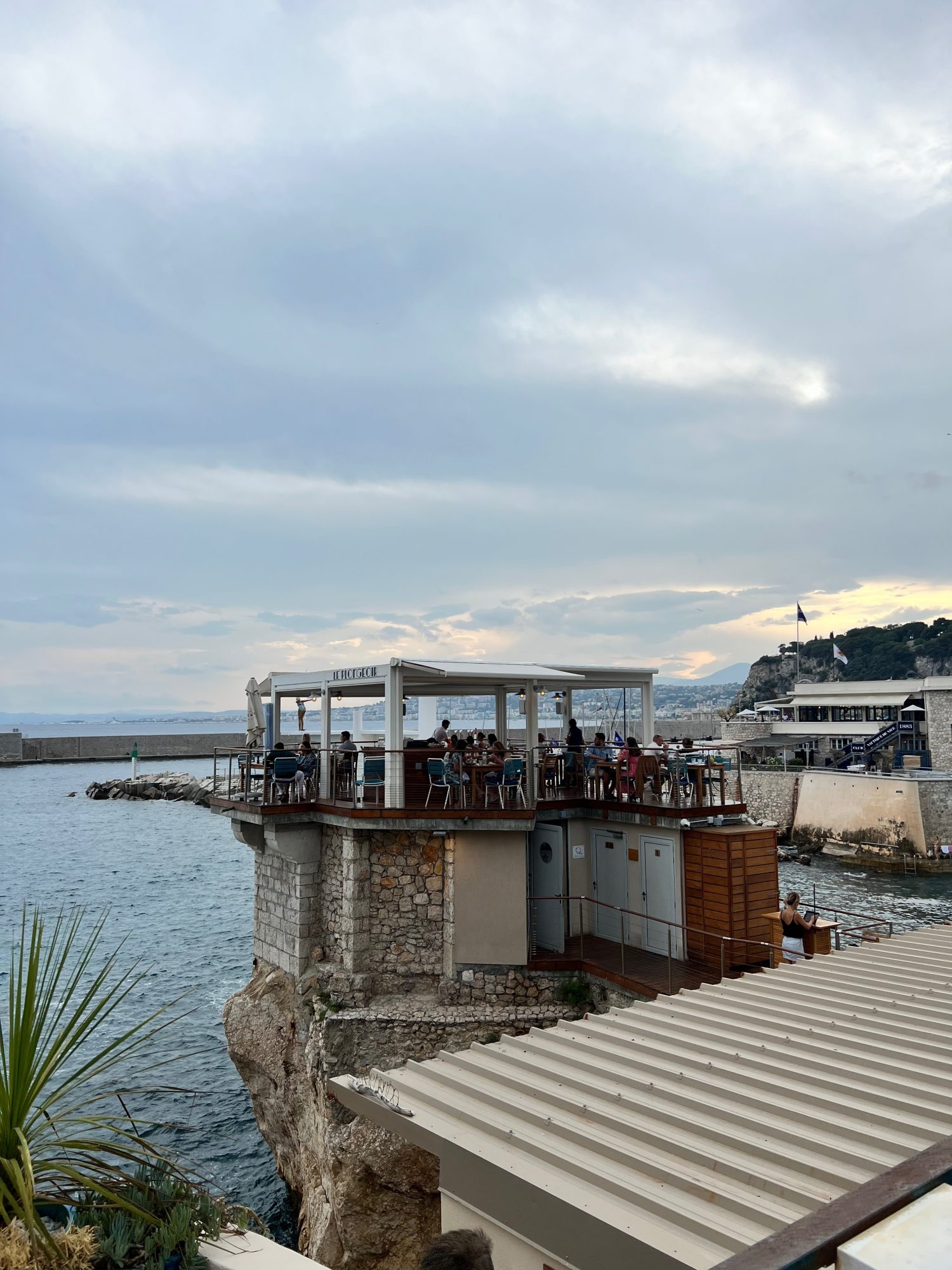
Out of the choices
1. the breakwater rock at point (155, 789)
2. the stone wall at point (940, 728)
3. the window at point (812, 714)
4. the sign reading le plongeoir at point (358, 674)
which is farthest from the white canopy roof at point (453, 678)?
the breakwater rock at point (155, 789)

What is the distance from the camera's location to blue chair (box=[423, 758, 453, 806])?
47.7 ft

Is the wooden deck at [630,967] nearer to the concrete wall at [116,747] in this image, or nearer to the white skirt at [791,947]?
the white skirt at [791,947]

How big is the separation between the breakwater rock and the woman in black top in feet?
229

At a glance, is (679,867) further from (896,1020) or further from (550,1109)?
(550,1109)

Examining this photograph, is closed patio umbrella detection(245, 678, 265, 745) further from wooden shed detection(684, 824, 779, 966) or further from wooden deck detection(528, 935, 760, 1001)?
wooden shed detection(684, 824, 779, 966)

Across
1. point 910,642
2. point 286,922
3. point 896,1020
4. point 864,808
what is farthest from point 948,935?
point 910,642

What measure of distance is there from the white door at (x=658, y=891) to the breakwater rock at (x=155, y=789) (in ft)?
222

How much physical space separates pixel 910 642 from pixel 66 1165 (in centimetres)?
12627

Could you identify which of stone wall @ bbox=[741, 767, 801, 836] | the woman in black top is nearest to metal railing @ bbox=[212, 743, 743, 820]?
the woman in black top

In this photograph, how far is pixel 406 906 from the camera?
1443 centimetres

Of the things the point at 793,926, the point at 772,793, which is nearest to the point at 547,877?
the point at 793,926

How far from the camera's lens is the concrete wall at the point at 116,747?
411 ft

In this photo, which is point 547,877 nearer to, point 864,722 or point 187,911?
point 187,911

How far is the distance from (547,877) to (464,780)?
2.92 meters
